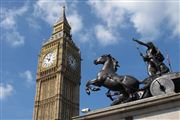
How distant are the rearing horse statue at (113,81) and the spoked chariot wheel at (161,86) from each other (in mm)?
849

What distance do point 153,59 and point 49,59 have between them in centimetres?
7572

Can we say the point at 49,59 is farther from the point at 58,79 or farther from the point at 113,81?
the point at 113,81

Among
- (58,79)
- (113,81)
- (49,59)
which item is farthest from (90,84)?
(49,59)

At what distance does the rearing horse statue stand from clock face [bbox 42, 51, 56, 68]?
73.8 meters

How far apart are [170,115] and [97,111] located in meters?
2.28

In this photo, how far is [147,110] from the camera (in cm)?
1062

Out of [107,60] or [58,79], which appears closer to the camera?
[107,60]

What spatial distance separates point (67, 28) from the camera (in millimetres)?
96812

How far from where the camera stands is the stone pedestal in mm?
10234

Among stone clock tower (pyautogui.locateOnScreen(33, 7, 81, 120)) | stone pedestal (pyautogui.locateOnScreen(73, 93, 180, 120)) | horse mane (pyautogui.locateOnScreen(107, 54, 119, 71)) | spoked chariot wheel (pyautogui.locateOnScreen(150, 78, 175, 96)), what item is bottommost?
stone pedestal (pyautogui.locateOnScreen(73, 93, 180, 120))

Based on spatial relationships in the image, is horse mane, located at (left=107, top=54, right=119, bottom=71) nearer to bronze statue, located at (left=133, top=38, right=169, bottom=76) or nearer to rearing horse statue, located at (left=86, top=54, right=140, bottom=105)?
rearing horse statue, located at (left=86, top=54, right=140, bottom=105)

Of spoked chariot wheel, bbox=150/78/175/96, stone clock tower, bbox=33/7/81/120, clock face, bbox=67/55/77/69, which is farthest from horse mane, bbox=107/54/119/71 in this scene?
clock face, bbox=67/55/77/69

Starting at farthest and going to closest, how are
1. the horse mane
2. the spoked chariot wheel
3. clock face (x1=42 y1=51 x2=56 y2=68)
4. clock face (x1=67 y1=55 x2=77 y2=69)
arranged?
1. clock face (x1=67 y1=55 x2=77 y2=69)
2. clock face (x1=42 y1=51 x2=56 y2=68)
3. the horse mane
4. the spoked chariot wheel

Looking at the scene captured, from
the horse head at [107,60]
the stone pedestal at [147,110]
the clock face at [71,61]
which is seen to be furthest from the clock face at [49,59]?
the stone pedestal at [147,110]
